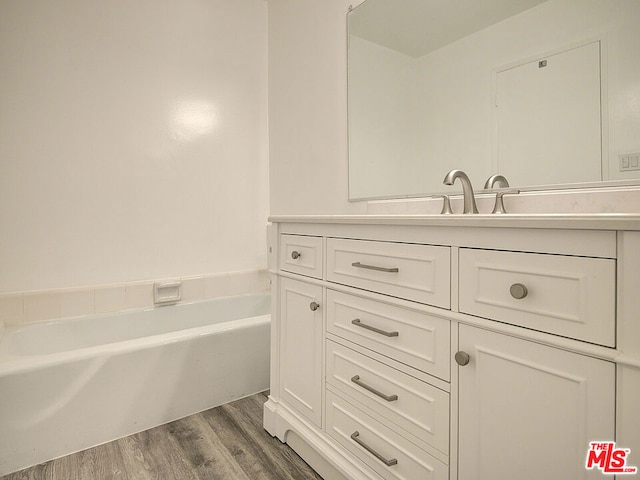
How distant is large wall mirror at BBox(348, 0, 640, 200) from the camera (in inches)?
41.4

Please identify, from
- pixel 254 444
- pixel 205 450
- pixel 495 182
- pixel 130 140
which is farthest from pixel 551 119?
pixel 130 140

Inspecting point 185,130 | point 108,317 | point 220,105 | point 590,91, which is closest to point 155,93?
point 185,130

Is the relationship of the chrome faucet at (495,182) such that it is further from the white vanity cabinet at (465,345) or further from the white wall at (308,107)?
the white wall at (308,107)

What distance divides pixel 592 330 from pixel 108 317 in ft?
7.37

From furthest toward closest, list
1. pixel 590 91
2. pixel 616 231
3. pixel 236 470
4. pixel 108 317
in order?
pixel 108 317, pixel 236 470, pixel 590 91, pixel 616 231

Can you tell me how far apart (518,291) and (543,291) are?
42mm

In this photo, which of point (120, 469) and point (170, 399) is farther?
point (170, 399)

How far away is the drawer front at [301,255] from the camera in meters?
1.30

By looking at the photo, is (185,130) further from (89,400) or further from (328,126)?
(89,400)

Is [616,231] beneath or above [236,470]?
above

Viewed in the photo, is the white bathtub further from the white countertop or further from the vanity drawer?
the white countertop

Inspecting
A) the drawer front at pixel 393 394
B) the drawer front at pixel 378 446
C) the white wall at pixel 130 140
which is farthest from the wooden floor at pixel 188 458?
the white wall at pixel 130 140

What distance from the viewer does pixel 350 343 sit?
1.15 meters

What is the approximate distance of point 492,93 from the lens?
1.35m
